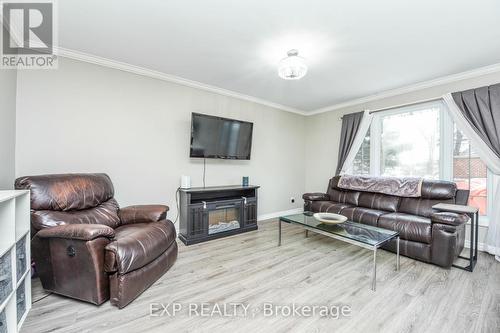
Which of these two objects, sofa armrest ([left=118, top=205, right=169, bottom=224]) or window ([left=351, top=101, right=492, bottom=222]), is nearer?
sofa armrest ([left=118, top=205, right=169, bottom=224])

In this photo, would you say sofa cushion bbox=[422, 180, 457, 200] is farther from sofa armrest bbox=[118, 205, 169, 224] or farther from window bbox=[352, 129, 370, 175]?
sofa armrest bbox=[118, 205, 169, 224]

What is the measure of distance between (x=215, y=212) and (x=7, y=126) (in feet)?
8.03

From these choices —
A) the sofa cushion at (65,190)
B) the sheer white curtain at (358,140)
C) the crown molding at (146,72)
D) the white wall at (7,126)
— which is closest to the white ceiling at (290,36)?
the crown molding at (146,72)

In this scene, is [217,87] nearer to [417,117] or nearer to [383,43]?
[383,43]

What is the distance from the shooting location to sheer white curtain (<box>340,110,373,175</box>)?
4020 millimetres

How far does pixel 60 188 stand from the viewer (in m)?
2.04

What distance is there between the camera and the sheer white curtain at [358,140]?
4.02m

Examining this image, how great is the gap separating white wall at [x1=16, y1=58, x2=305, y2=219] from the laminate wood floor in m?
1.24

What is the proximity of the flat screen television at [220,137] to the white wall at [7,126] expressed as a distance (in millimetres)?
1854

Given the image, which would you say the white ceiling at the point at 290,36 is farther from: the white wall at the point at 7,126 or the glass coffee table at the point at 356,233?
the glass coffee table at the point at 356,233

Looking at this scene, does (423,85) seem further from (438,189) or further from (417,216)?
(417,216)

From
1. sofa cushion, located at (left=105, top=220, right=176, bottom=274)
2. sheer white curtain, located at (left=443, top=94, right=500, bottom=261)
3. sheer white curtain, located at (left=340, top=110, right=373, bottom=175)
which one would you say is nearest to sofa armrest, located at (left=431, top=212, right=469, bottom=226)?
sheer white curtain, located at (left=443, top=94, right=500, bottom=261)

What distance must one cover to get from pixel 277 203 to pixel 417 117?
114 inches

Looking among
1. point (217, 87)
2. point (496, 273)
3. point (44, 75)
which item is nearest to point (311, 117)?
point (217, 87)
